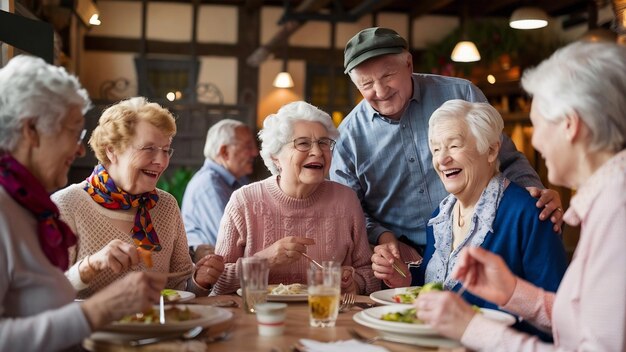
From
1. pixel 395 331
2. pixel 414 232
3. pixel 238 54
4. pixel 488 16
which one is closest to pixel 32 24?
pixel 414 232

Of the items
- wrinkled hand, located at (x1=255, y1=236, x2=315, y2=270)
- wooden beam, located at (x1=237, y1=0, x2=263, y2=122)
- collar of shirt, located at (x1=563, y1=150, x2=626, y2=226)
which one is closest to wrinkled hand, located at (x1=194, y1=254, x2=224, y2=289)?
wrinkled hand, located at (x1=255, y1=236, x2=315, y2=270)

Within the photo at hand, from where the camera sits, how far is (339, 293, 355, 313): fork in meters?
2.54

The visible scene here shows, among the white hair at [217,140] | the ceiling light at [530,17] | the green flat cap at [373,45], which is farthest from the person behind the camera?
the ceiling light at [530,17]

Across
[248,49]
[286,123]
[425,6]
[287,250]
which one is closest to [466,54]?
[425,6]

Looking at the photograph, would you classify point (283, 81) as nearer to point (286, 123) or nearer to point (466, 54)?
point (466, 54)

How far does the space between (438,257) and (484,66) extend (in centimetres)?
846

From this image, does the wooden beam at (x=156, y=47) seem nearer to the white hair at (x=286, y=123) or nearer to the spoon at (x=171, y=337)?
the white hair at (x=286, y=123)

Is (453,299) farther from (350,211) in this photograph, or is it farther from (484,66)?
(484,66)

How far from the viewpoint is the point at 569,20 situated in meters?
11.4

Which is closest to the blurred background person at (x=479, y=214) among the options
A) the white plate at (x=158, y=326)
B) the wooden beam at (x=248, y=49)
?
the white plate at (x=158, y=326)

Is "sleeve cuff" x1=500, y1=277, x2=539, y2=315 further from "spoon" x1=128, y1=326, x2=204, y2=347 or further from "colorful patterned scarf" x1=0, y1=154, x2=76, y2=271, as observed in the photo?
"colorful patterned scarf" x1=0, y1=154, x2=76, y2=271

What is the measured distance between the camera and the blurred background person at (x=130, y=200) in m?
2.79

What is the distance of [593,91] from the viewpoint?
1765 millimetres

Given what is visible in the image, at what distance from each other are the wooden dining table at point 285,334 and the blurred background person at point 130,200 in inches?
19.2
